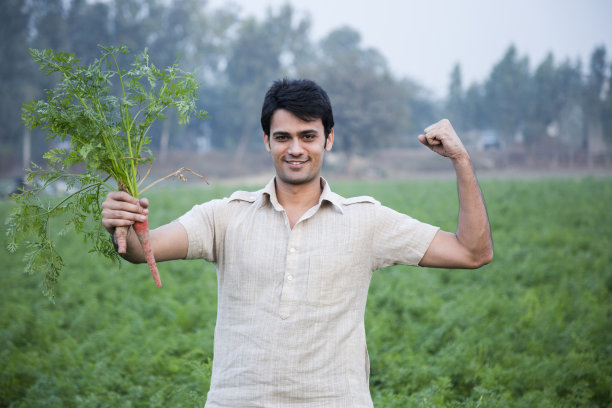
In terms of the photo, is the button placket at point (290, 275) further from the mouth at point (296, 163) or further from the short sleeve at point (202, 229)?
the short sleeve at point (202, 229)

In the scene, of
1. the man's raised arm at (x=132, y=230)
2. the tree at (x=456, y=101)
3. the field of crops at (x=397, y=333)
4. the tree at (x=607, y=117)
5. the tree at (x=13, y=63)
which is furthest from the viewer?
the tree at (x=456, y=101)

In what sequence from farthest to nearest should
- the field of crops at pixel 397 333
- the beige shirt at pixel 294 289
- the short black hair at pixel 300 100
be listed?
the field of crops at pixel 397 333
the short black hair at pixel 300 100
the beige shirt at pixel 294 289

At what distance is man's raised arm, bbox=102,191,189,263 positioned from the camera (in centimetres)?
266

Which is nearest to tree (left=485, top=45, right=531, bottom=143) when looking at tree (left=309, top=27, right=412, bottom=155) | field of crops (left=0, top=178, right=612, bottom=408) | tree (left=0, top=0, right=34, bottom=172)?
tree (left=309, top=27, right=412, bottom=155)

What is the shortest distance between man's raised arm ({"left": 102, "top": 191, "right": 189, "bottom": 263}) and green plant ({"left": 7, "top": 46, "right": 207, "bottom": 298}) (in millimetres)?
254

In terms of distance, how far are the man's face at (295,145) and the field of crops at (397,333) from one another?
1.12m

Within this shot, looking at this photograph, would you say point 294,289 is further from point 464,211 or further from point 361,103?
point 361,103

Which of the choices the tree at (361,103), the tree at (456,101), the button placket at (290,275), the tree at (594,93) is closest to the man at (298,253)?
the button placket at (290,275)

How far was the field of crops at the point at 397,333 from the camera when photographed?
5.58m

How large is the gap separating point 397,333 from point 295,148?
5.32 m

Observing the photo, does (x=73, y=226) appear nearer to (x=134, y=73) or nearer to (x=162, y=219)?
(x=134, y=73)

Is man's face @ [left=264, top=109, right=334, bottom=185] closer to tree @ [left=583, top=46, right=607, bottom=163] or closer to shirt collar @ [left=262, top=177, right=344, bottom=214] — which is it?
shirt collar @ [left=262, top=177, right=344, bottom=214]

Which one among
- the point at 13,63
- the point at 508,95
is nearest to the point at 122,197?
the point at 13,63

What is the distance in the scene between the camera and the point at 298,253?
290cm
